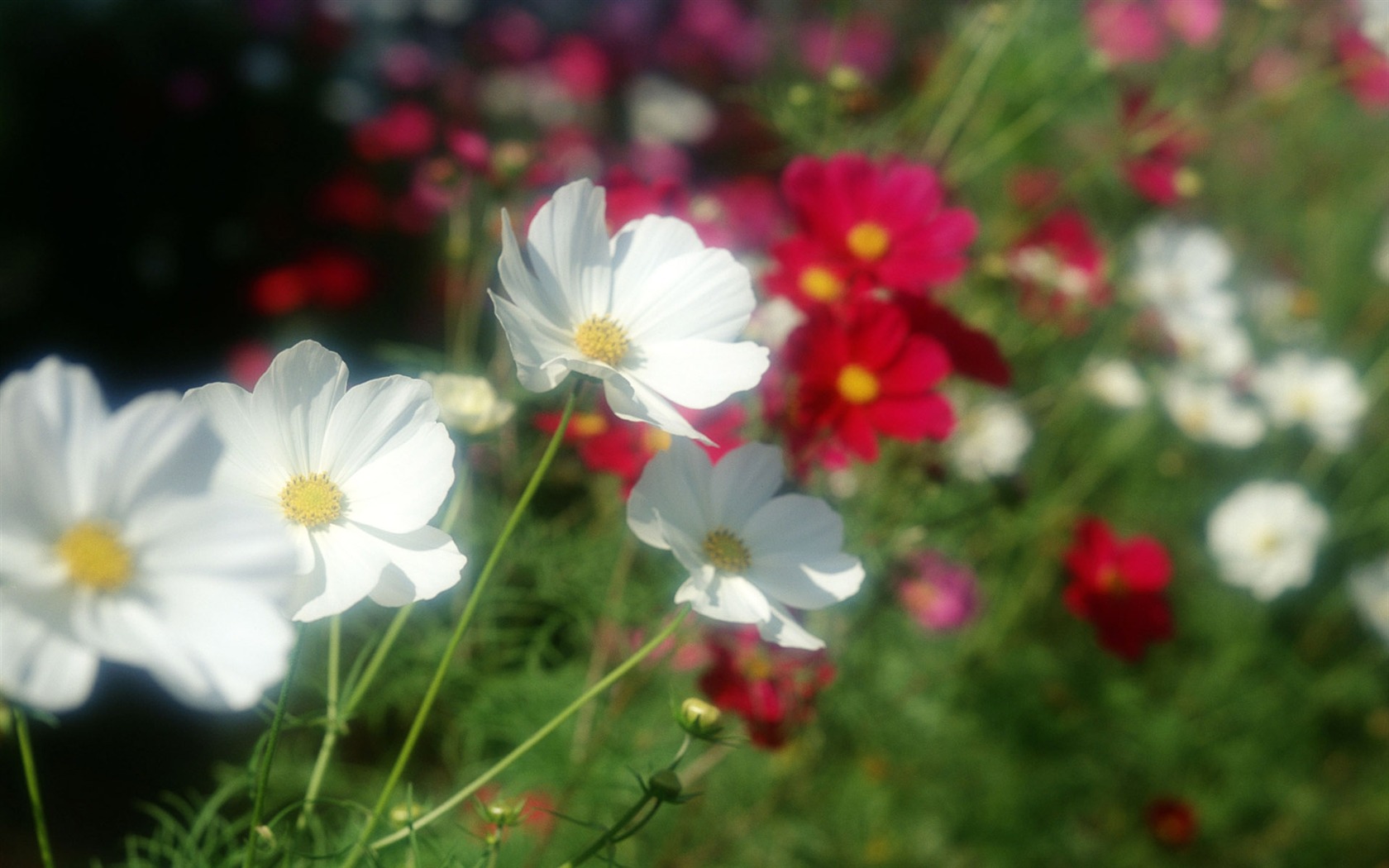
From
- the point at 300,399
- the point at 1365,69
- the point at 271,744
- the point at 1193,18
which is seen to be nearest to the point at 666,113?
the point at 1193,18

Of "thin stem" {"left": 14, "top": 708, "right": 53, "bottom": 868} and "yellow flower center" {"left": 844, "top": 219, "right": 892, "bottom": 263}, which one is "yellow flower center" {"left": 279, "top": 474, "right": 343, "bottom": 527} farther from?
"yellow flower center" {"left": 844, "top": 219, "right": 892, "bottom": 263}

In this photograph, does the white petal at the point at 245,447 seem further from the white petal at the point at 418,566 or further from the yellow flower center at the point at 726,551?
the yellow flower center at the point at 726,551

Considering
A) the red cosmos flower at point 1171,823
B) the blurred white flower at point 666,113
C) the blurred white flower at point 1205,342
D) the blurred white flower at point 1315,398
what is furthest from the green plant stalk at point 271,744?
the blurred white flower at point 666,113

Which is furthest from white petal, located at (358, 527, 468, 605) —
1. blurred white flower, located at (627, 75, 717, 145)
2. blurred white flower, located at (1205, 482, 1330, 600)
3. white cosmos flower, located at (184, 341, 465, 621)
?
blurred white flower, located at (627, 75, 717, 145)

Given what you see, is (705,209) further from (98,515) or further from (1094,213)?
(1094,213)

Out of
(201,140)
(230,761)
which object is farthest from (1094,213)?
(230,761)
